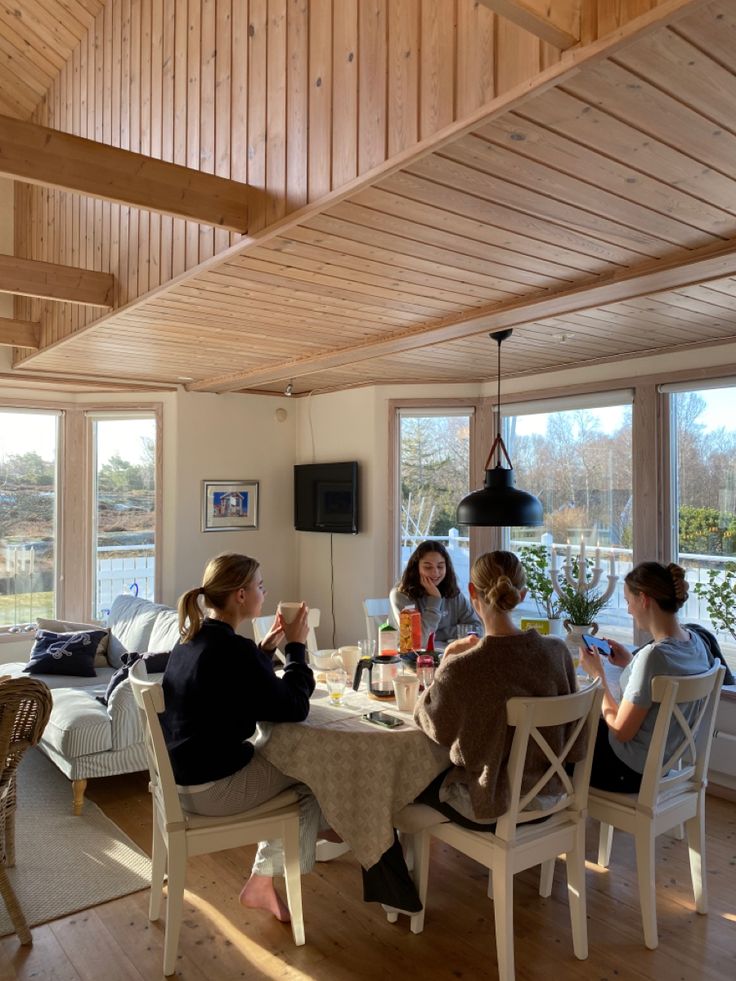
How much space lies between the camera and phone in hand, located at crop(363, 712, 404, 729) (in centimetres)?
258

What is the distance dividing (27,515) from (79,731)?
9.29 ft

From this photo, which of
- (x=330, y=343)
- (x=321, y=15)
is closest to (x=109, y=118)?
(x=330, y=343)

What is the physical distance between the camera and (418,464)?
18.9ft

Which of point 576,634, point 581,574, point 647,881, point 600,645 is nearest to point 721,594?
point 581,574

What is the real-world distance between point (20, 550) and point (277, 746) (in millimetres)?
4264

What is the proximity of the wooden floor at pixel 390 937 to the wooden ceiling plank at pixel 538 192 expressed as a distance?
8.04 feet

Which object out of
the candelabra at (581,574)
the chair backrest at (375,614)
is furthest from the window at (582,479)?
the chair backrest at (375,614)

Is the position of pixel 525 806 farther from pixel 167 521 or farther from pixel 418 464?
pixel 167 521

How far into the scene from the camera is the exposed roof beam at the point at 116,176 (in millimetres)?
2340

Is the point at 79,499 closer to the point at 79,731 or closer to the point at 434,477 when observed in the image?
the point at 79,731

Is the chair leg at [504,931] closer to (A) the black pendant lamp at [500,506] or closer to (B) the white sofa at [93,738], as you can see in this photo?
(A) the black pendant lamp at [500,506]

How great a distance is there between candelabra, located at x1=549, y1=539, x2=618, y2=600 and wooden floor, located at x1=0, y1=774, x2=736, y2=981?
150 centimetres

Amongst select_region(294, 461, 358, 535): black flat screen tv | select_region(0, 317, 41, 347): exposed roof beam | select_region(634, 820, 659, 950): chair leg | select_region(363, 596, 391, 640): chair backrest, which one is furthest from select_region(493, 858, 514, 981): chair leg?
select_region(0, 317, 41, 347): exposed roof beam

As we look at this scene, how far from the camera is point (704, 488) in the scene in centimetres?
428
